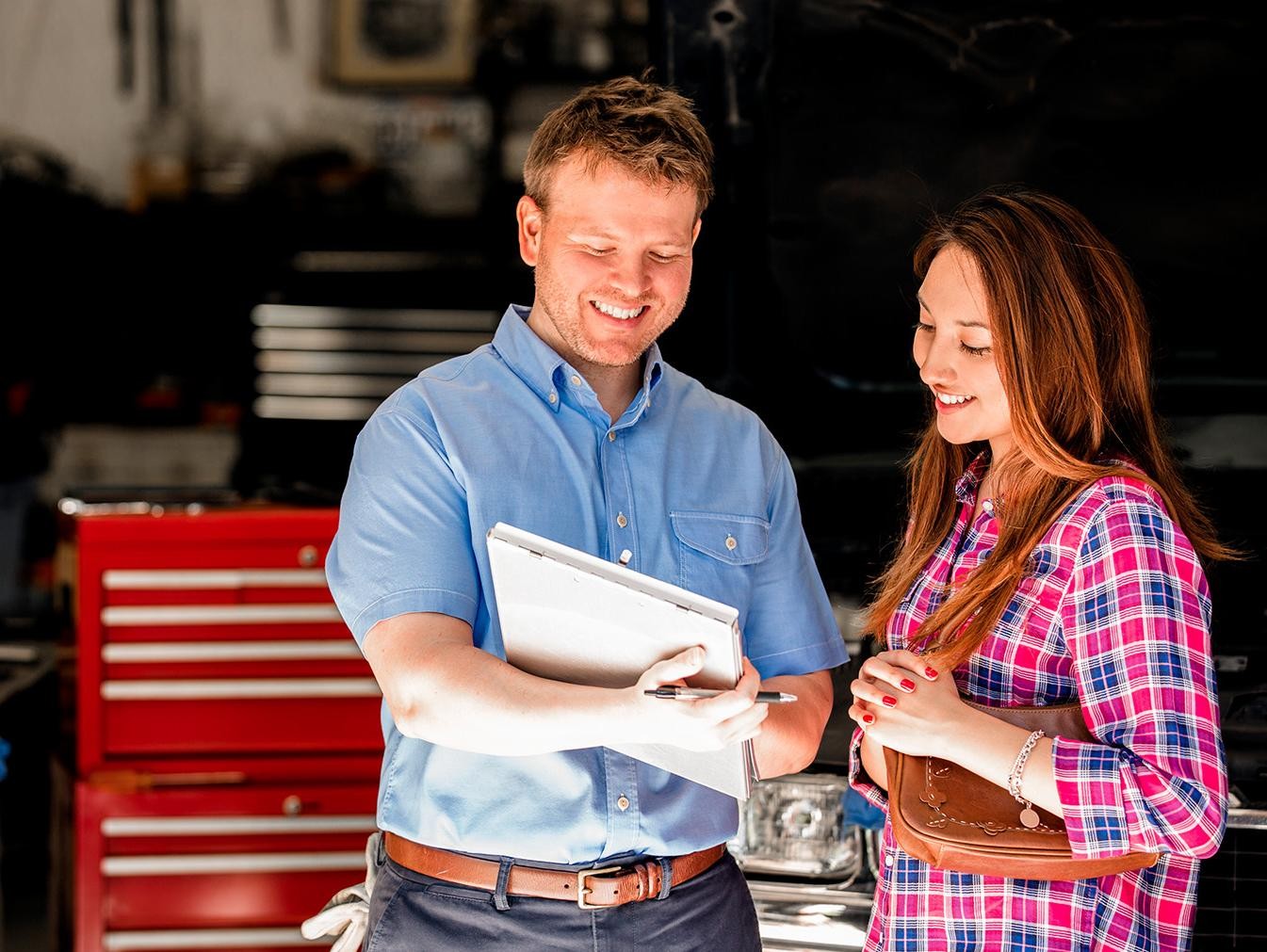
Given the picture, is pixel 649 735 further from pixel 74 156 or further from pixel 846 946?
pixel 74 156

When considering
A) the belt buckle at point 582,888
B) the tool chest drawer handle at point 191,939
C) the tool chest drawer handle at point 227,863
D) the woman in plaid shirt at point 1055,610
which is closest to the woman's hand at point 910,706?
the woman in plaid shirt at point 1055,610

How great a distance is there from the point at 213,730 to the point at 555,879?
5.24 ft

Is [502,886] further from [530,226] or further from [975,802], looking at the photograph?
[530,226]

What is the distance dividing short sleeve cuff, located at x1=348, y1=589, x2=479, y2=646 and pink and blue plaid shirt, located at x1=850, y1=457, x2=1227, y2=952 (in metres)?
0.51

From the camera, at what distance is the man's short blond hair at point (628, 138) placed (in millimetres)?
1484

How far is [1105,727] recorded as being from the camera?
1350 millimetres

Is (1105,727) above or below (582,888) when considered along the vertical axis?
above

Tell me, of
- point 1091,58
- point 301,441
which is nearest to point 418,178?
point 301,441

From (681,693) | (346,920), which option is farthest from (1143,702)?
(346,920)

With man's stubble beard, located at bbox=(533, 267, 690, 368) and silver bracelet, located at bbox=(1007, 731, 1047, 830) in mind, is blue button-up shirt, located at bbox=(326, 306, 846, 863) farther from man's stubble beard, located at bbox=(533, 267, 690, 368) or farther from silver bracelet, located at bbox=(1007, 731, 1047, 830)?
silver bracelet, located at bbox=(1007, 731, 1047, 830)

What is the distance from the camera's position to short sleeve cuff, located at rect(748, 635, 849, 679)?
1604 millimetres

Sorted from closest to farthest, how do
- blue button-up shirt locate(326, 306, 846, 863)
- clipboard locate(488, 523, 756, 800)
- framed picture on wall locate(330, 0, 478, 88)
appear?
clipboard locate(488, 523, 756, 800) < blue button-up shirt locate(326, 306, 846, 863) < framed picture on wall locate(330, 0, 478, 88)

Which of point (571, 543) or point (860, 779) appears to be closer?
point (571, 543)

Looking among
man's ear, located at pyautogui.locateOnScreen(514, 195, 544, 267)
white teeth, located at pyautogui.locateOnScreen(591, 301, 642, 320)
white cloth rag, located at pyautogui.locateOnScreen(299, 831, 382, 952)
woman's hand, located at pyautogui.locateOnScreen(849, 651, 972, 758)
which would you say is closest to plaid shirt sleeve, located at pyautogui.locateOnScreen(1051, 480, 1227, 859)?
woman's hand, located at pyautogui.locateOnScreen(849, 651, 972, 758)
